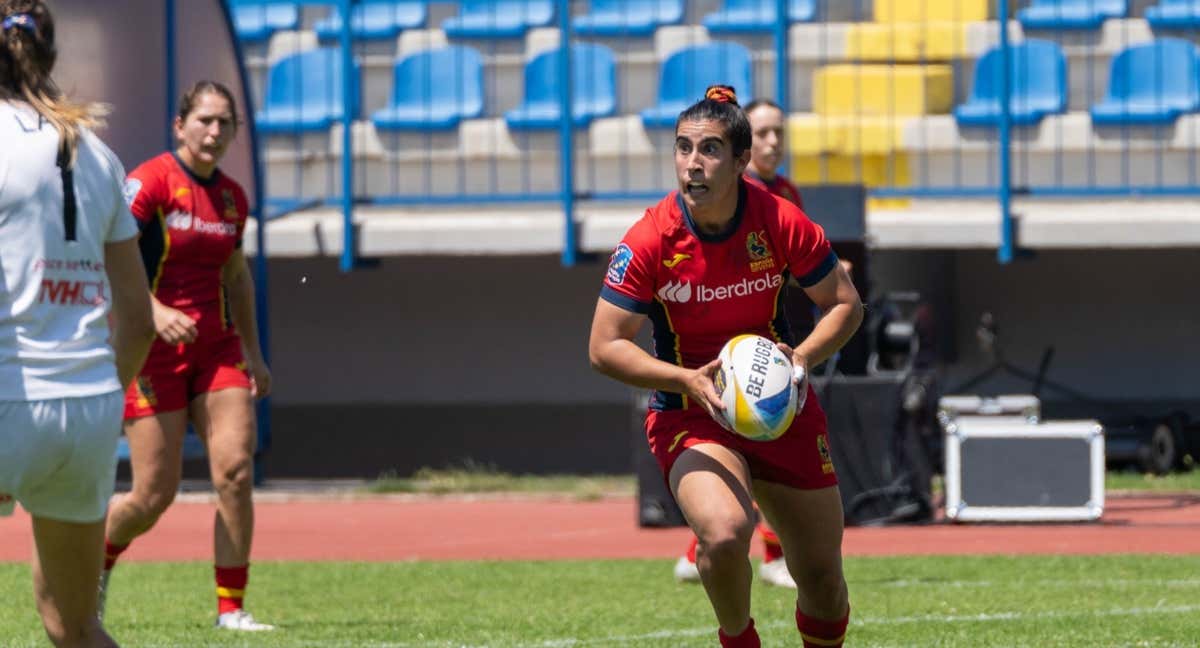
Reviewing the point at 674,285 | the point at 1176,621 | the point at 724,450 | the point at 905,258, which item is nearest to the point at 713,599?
the point at 724,450

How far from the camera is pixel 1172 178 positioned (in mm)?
17203

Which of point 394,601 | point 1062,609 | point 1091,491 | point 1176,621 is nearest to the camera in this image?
point 1176,621

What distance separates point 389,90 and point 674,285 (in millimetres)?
13195

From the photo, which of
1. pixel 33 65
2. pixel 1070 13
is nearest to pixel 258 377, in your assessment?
pixel 33 65

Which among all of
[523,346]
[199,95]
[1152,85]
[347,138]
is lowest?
[523,346]

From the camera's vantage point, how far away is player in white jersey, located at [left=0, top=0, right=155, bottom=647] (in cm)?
460

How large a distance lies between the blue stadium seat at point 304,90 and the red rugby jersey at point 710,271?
12.6 meters

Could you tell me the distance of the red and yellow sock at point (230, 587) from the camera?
28.9 feet

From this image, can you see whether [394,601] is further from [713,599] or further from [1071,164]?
[1071,164]

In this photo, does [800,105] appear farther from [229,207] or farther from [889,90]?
[229,207]

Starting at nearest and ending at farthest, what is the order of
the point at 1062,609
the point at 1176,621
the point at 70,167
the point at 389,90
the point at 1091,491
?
the point at 70,167, the point at 1176,621, the point at 1062,609, the point at 1091,491, the point at 389,90

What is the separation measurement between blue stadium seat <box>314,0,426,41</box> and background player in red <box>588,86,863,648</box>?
13.5 metres

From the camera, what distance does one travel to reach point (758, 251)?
21.2 ft

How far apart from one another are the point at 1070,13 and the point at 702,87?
10.8 ft
